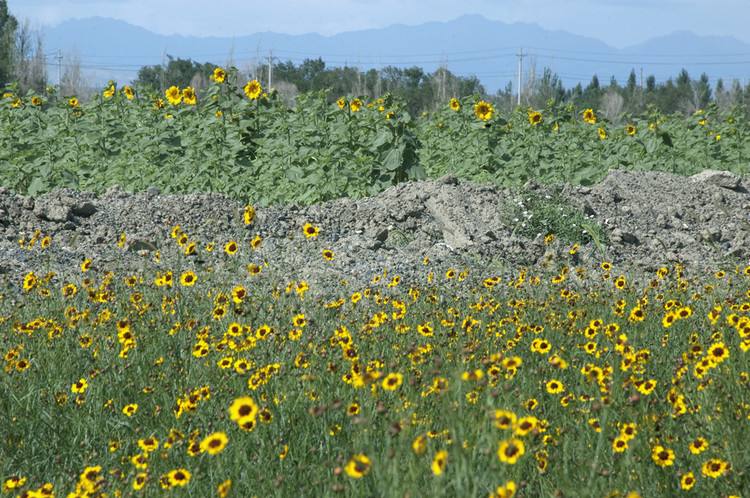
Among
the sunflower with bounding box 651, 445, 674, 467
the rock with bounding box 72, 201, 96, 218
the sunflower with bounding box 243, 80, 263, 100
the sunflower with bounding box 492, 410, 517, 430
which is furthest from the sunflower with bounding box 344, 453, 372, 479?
the sunflower with bounding box 243, 80, 263, 100

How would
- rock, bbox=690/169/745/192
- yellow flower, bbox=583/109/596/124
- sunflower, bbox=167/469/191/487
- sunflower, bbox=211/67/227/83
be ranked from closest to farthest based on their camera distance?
sunflower, bbox=167/469/191/487, sunflower, bbox=211/67/227/83, rock, bbox=690/169/745/192, yellow flower, bbox=583/109/596/124

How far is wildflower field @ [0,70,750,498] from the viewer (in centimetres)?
297

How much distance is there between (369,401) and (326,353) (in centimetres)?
112

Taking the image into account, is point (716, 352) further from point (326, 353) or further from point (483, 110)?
point (483, 110)

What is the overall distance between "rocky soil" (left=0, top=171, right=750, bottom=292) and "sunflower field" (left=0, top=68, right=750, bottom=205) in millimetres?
932

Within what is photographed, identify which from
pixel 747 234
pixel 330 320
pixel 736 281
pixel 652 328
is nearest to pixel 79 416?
pixel 330 320

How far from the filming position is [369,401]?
11.2 feet

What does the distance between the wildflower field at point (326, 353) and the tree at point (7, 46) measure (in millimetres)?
33786

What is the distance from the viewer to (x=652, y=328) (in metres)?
5.49

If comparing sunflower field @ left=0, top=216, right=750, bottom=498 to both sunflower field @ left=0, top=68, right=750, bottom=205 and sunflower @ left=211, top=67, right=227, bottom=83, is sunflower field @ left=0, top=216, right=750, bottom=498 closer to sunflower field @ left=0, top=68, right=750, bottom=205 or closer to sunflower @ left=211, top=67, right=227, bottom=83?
sunflower field @ left=0, top=68, right=750, bottom=205

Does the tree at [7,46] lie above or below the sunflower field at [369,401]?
above

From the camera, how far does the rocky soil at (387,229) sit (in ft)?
25.5

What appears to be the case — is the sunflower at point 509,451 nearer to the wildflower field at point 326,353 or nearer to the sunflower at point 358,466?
the wildflower field at point 326,353

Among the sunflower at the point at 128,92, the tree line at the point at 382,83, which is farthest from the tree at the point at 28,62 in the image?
the sunflower at the point at 128,92
